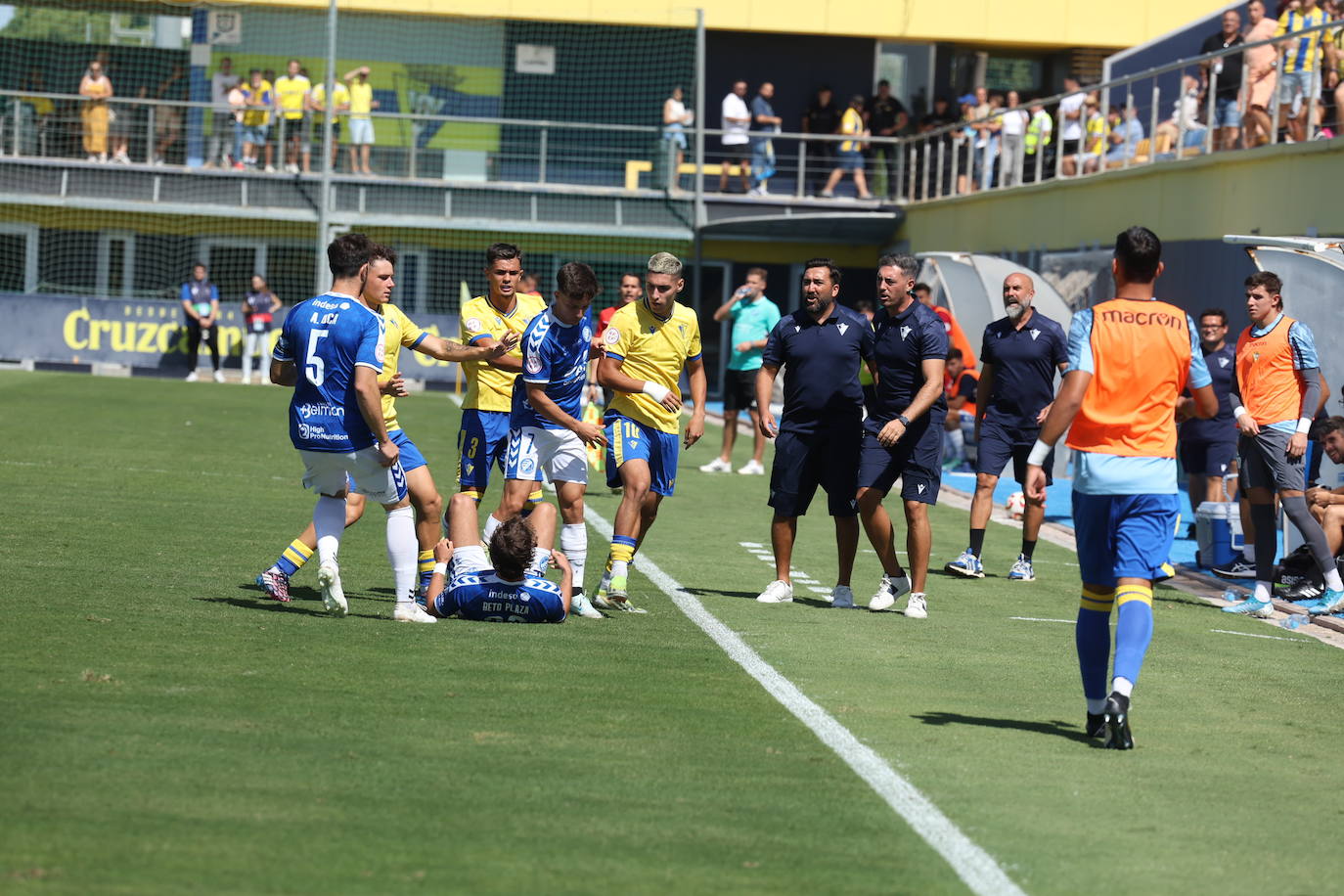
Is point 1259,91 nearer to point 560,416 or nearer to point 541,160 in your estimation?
point 560,416

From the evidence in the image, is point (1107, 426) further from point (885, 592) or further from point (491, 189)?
point (491, 189)

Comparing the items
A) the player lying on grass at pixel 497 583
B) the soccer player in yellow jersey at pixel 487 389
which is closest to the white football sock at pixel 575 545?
the player lying on grass at pixel 497 583

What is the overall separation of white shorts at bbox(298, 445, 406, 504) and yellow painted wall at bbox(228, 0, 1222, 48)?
3112 centimetres

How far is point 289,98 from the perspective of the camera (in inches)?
1425

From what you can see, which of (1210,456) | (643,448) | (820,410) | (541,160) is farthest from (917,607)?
(541,160)

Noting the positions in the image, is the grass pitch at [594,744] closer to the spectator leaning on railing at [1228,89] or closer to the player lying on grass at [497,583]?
the player lying on grass at [497,583]

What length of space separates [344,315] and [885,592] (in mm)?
3755

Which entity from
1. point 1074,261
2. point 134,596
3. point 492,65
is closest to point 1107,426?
point 134,596

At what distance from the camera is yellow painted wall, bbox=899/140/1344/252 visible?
57.5 ft

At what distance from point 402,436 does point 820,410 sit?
247 cm

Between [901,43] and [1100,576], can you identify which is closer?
[1100,576]

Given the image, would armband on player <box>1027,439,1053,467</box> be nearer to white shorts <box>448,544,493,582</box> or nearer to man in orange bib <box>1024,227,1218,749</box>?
man in orange bib <box>1024,227,1218,749</box>

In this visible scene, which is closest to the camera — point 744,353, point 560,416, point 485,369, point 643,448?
point 560,416

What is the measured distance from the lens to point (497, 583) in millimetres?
9094
